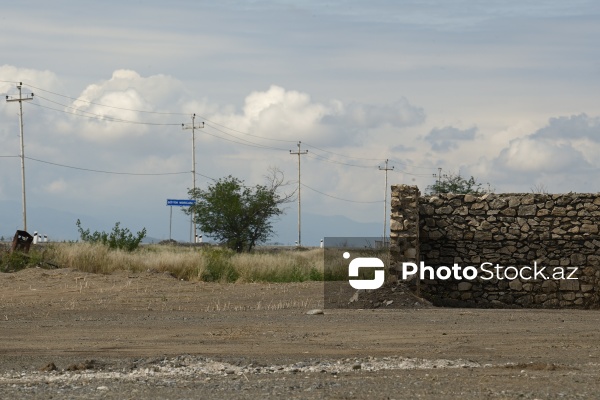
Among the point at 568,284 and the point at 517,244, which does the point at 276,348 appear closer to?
the point at 517,244

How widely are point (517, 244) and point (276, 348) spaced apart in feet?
35.0

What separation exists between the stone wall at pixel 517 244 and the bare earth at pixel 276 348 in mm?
1230

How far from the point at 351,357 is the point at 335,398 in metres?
3.88

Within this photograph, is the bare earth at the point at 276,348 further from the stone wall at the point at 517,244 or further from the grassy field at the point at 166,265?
the grassy field at the point at 166,265

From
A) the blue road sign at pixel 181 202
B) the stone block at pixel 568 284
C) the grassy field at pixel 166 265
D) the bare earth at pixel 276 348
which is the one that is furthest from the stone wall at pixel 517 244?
the blue road sign at pixel 181 202

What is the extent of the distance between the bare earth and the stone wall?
1.23m

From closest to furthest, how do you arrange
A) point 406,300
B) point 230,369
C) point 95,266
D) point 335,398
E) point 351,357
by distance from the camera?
1. point 335,398
2. point 230,369
3. point 351,357
4. point 406,300
5. point 95,266

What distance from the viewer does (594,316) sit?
21.3 meters

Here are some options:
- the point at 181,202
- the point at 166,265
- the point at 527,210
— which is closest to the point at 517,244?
the point at 527,210

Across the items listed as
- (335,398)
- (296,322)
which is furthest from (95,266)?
(335,398)

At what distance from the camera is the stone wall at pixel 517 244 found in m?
23.9

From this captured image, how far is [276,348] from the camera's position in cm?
1495

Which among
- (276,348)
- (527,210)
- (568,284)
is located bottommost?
(276,348)

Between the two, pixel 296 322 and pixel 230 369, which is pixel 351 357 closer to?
pixel 230 369
